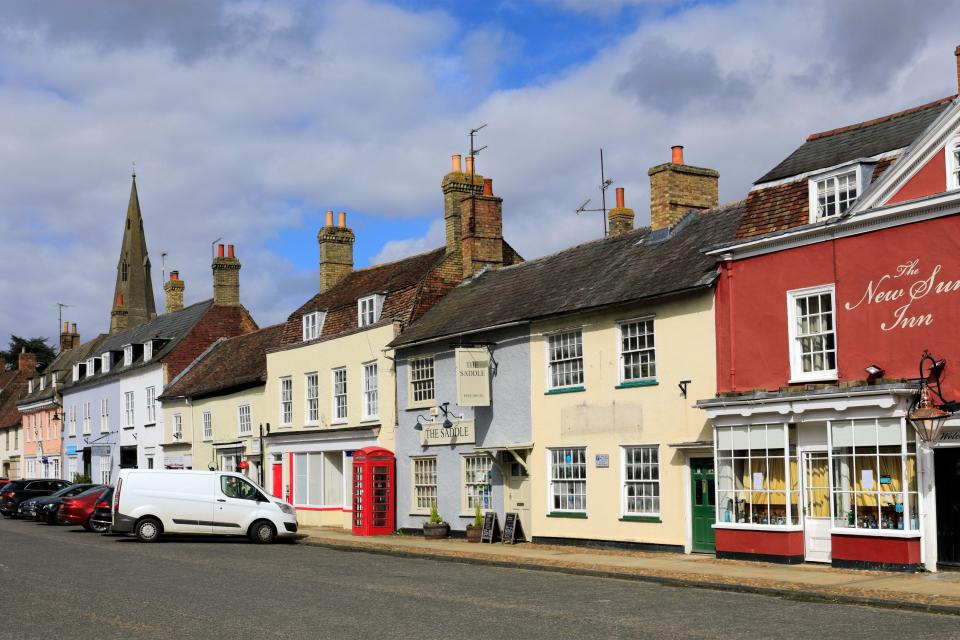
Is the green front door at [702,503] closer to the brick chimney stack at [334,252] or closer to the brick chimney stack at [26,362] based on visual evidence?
the brick chimney stack at [334,252]

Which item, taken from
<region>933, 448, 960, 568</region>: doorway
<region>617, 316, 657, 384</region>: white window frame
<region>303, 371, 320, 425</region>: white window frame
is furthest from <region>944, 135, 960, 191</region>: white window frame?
<region>303, 371, 320, 425</region>: white window frame

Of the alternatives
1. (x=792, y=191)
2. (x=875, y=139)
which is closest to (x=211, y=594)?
(x=792, y=191)

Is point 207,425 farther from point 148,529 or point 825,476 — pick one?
point 825,476

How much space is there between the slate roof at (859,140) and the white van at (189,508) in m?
15.5

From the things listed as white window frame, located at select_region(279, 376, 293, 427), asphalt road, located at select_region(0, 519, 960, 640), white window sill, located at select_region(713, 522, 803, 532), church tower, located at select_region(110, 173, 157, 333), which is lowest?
asphalt road, located at select_region(0, 519, 960, 640)

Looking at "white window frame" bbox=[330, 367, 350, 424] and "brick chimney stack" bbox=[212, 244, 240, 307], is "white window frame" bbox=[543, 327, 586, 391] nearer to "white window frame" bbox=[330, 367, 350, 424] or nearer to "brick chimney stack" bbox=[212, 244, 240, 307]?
"white window frame" bbox=[330, 367, 350, 424]

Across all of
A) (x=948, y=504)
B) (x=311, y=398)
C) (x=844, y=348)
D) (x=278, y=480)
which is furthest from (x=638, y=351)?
(x=278, y=480)

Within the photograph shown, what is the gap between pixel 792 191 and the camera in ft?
70.7

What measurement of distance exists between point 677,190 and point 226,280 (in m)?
32.2

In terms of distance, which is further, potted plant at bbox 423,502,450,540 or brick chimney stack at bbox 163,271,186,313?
brick chimney stack at bbox 163,271,186,313

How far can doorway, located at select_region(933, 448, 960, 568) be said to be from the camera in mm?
18141

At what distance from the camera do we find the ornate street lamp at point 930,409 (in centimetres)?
1777

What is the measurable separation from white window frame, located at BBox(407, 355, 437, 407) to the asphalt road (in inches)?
348

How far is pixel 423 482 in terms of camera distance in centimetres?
3141
